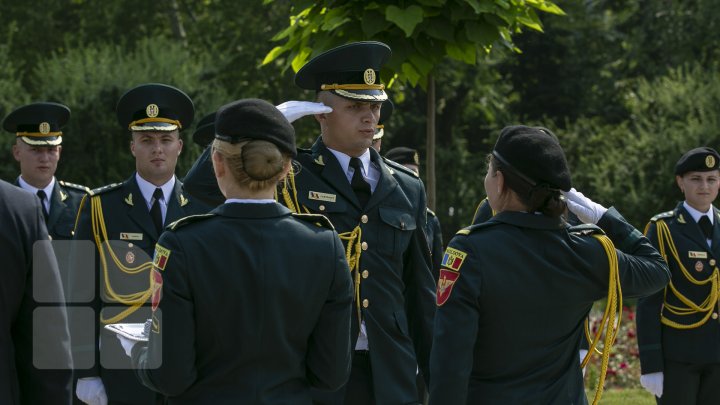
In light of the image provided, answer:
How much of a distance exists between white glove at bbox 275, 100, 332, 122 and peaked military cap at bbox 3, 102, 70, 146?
4.78 meters

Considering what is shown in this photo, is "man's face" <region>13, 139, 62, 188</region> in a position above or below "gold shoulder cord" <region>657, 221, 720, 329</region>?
above

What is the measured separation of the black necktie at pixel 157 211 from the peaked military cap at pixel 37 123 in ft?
10.00

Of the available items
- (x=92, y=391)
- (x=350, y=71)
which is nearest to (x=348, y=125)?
(x=350, y=71)

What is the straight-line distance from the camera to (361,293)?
525 cm

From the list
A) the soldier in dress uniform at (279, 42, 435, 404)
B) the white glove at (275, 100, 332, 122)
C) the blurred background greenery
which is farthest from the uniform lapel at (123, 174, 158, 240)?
the blurred background greenery

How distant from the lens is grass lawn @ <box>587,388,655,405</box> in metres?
11.2

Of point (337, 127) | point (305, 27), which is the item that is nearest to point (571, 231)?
point (337, 127)

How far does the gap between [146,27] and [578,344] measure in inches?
929

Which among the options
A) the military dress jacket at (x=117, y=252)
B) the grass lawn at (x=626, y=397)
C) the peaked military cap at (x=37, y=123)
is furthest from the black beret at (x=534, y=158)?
the grass lawn at (x=626, y=397)

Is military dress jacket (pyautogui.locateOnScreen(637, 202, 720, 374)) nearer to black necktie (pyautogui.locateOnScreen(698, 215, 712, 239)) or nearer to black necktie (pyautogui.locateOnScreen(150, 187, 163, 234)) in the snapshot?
black necktie (pyautogui.locateOnScreen(698, 215, 712, 239))

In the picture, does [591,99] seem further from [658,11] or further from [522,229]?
[522,229]

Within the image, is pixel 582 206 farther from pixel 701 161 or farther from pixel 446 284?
pixel 701 161

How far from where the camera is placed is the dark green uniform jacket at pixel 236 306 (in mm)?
3572

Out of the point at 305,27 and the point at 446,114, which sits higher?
the point at 305,27
